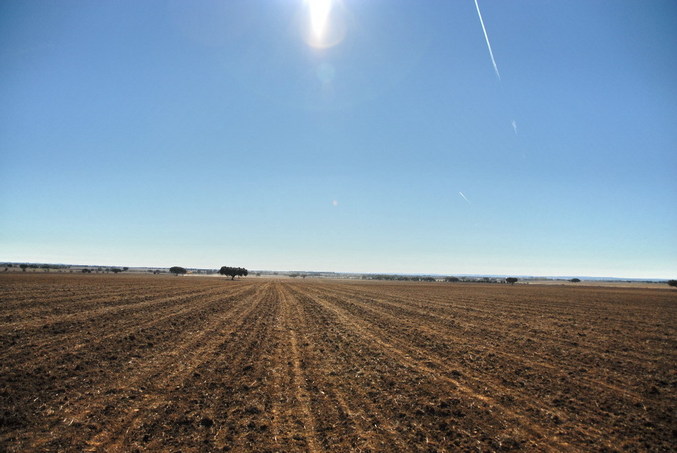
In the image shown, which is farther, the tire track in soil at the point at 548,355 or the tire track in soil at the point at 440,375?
the tire track in soil at the point at 548,355

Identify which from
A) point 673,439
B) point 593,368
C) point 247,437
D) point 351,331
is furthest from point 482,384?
point 351,331

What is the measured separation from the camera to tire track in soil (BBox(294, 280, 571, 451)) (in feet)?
21.4

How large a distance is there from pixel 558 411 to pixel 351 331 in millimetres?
10518

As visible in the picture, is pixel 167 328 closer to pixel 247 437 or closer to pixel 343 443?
pixel 247 437

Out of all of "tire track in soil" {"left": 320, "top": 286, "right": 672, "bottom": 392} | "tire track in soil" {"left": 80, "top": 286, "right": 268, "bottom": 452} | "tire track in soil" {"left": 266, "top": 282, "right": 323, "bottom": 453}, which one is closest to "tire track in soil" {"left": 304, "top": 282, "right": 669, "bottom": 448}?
"tire track in soil" {"left": 320, "top": 286, "right": 672, "bottom": 392}

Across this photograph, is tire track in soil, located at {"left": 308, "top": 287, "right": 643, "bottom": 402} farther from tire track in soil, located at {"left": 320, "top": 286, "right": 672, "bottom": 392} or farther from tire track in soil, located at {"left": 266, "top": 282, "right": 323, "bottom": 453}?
tire track in soil, located at {"left": 266, "top": 282, "right": 323, "bottom": 453}

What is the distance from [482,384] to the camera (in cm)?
947

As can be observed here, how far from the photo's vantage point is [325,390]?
8.70 metres

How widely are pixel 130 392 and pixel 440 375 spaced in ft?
29.6

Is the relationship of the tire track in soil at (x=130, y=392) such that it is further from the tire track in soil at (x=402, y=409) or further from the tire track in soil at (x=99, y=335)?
the tire track in soil at (x=402, y=409)

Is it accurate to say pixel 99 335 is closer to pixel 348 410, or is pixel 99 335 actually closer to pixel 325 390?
pixel 325 390

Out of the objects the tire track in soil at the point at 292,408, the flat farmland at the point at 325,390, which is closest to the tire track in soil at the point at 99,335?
the flat farmland at the point at 325,390

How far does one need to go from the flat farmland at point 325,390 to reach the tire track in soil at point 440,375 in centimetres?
5

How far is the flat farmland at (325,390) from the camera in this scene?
6277 mm
